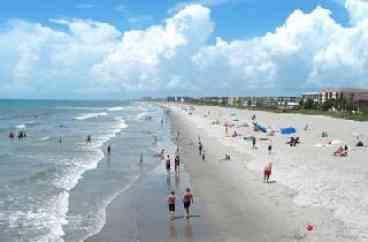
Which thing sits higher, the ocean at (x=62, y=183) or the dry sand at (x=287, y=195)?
the dry sand at (x=287, y=195)

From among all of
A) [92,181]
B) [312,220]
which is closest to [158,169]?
[92,181]

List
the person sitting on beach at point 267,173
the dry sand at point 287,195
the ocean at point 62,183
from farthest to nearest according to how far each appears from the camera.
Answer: the person sitting on beach at point 267,173 → the ocean at point 62,183 → the dry sand at point 287,195

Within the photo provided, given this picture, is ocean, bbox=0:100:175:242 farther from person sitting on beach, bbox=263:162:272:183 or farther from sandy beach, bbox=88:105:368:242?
person sitting on beach, bbox=263:162:272:183

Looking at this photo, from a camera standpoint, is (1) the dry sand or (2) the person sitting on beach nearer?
(1) the dry sand

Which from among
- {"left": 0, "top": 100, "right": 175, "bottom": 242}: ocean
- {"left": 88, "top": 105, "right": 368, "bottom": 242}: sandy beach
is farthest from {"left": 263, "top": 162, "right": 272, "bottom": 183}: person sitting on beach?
{"left": 0, "top": 100, "right": 175, "bottom": 242}: ocean

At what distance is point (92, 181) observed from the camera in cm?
2353

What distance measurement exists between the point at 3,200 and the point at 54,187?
3.16 metres

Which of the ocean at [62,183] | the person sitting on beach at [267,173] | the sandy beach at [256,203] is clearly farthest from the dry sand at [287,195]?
the ocean at [62,183]

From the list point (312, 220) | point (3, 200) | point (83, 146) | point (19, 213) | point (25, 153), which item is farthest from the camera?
point (83, 146)

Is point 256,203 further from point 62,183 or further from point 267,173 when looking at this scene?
point 62,183

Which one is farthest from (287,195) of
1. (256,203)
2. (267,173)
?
(267,173)

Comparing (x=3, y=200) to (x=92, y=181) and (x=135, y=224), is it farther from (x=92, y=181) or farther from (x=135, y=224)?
(x=135, y=224)

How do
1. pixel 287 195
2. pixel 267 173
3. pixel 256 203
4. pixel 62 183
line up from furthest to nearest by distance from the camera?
pixel 62 183 < pixel 267 173 < pixel 287 195 < pixel 256 203

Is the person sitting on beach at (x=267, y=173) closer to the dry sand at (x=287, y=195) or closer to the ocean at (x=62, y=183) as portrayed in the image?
the dry sand at (x=287, y=195)
